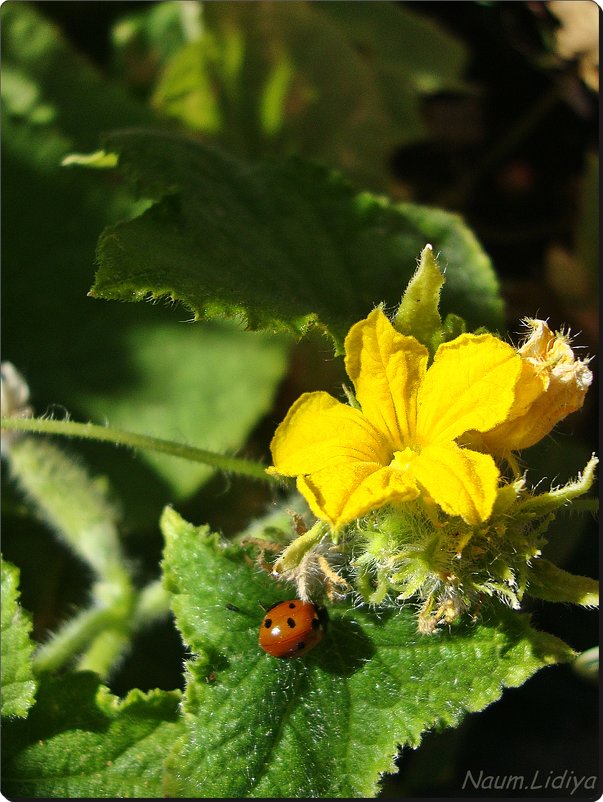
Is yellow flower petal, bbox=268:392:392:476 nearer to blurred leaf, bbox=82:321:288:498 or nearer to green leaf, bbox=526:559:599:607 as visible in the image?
green leaf, bbox=526:559:599:607

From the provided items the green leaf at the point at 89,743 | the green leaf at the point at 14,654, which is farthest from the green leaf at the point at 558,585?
the green leaf at the point at 14,654

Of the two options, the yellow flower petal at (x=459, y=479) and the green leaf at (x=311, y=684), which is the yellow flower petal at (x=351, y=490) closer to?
the yellow flower petal at (x=459, y=479)

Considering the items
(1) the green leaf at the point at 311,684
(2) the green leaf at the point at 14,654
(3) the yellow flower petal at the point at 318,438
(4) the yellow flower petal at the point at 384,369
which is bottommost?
(2) the green leaf at the point at 14,654

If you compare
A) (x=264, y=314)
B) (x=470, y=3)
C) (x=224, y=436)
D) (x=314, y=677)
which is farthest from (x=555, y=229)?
(x=314, y=677)

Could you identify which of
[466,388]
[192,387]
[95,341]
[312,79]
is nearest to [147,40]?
[312,79]

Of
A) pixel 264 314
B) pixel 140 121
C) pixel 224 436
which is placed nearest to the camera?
pixel 264 314

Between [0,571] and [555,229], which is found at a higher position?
[555,229]

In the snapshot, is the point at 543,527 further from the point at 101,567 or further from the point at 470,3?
the point at 470,3
